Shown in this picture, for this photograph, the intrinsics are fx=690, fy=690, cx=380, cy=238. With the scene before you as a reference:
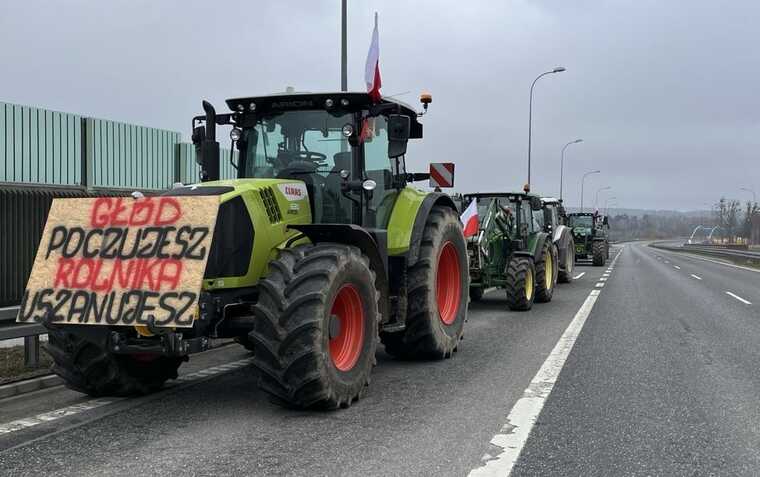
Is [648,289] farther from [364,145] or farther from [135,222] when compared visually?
[135,222]

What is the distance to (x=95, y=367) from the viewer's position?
5.46 m

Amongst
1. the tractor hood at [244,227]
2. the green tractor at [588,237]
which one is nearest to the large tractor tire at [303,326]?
the tractor hood at [244,227]

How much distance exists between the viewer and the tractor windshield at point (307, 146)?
6.38 m

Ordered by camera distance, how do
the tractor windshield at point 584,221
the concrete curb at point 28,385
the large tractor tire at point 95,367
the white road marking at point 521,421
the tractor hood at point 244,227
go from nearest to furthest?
the white road marking at point 521,421
the tractor hood at point 244,227
the large tractor tire at point 95,367
the concrete curb at point 28,385
the tractor windshield at point 584,221

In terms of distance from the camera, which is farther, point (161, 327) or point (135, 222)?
point (135, 222)

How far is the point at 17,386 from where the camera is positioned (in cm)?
600

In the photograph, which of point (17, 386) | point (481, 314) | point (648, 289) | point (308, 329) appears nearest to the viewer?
point (308, 329)

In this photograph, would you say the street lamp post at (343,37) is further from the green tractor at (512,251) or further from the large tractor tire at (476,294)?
the large tractor tire at (476,294)

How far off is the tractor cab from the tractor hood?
0.59 metres

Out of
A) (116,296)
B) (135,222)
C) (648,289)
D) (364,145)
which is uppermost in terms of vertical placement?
(364,145)

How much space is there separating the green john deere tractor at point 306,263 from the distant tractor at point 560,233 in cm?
996

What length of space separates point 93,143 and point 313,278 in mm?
10108

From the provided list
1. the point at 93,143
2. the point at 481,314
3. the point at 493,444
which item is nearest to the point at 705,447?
the point at 493,444

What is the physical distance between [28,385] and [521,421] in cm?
427
